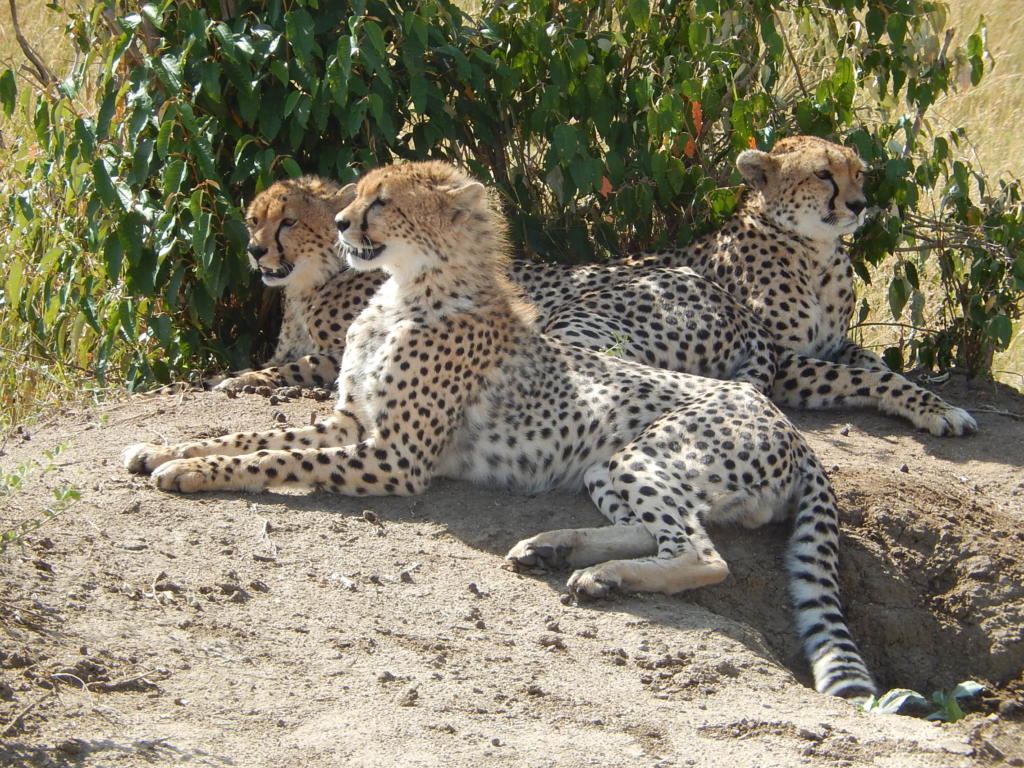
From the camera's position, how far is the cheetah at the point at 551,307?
19.2ft

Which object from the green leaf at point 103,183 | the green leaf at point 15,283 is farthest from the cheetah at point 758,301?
the green leaf at point 15,283

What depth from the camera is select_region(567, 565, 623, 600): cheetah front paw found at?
13.1 feet

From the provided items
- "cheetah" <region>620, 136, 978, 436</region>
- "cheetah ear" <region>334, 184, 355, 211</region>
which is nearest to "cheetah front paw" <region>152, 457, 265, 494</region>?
"cheetah ear" <region>334, 184, 355, 211</region>

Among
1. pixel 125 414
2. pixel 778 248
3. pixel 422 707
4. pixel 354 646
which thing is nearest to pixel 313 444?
pixel 125 414

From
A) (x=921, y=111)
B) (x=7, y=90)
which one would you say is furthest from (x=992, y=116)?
(x=7, y=90)

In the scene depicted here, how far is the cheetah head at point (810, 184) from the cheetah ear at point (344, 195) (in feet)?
5.93

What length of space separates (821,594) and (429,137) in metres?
2.90

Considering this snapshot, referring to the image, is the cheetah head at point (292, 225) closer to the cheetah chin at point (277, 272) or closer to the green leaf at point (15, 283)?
the cheetah chin at point (277, 272)

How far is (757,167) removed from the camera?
6.31m

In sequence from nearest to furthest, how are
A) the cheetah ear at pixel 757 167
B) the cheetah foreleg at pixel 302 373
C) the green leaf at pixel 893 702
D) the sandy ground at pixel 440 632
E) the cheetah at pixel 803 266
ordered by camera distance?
the sandy ground at pixel 440 632
the green leaf at pixel 893 702
the cheetah foreleg at pixel 302 373
the cheetah at pixel 803 266
the cheetah ear at pixel 757 167

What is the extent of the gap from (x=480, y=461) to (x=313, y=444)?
24.3 inches

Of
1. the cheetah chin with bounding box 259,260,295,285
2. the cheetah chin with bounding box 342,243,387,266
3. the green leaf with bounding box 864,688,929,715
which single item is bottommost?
the green leaf with bounding box 864,688,929,715

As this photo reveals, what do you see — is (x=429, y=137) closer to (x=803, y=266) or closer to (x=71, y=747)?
(x=803, y=266)

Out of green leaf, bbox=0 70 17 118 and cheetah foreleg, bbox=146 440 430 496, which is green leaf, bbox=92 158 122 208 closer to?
green leaf, bbox=0 70 17 118
